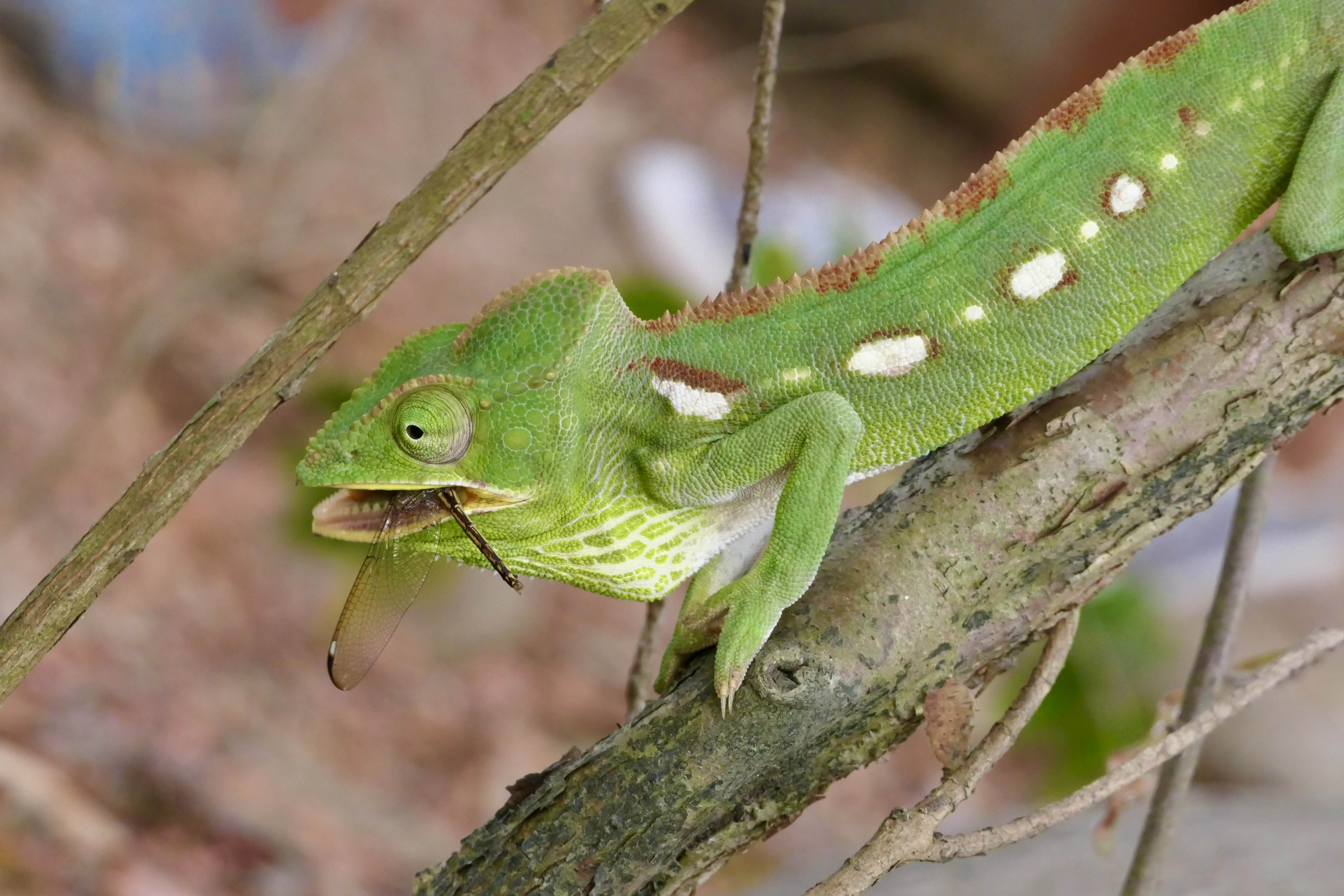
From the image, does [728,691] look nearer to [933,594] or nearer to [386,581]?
[933,594]

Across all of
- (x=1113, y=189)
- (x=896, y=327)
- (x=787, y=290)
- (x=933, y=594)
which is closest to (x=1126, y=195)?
(x=1113, y=189)

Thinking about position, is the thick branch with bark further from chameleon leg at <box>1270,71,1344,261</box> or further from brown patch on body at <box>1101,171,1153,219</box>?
brown patch on body at <box>1101,171,1153,219</box>

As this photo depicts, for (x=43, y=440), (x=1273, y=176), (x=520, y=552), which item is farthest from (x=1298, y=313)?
(x=43, y=440)

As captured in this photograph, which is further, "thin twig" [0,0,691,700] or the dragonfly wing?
the dragonfly wing

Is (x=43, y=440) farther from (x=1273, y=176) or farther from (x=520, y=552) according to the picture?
(x=1273, y=176)

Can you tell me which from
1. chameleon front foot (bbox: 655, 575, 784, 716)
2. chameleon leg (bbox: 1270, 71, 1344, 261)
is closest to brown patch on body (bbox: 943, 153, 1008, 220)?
chameleon leg (bbox: 1270, 71, 1344, 261)

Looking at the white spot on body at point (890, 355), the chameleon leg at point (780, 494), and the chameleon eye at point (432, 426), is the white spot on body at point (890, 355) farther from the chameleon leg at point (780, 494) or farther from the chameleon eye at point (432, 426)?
the chameleon eye at point (432, 426)

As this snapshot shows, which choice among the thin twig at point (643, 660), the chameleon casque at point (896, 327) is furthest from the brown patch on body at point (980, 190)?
the thin twig at point (643, 660)
